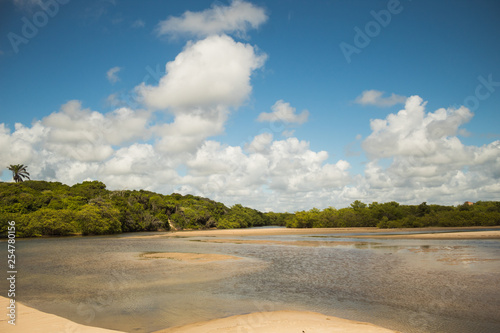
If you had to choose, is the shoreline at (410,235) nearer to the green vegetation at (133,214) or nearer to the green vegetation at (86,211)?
the green vegetation at (133,214)

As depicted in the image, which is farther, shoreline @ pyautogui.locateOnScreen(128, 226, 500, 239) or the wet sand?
shoreline @ pyautogui.locateOnScreen(128, 226, 500, 239)

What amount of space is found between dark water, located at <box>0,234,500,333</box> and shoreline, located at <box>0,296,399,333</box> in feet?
2.68

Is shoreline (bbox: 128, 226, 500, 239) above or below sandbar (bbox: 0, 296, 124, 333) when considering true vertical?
below

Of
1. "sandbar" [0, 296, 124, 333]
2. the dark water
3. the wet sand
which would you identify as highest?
"sandbar" [0, 296, 124, 333]

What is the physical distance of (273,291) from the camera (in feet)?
46.2

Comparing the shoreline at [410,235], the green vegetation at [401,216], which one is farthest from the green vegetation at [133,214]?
the shoreline at [410,235]

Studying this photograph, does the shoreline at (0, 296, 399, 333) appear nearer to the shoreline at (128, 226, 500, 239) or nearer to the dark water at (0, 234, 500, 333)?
the dark water at (0, 234, 500, 333)

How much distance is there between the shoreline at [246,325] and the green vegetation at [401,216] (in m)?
76.4

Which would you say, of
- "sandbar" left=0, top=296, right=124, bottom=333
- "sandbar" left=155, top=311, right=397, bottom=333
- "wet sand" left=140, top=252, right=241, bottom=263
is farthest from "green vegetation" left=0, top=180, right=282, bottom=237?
"sandbar" left=155, top=311, right=397, bottom=333

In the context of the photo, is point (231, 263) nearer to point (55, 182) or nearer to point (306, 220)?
point (306, 220)

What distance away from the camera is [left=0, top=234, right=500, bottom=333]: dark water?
10.0 metres

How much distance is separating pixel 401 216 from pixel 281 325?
3554 inches

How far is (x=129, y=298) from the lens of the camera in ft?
42.1

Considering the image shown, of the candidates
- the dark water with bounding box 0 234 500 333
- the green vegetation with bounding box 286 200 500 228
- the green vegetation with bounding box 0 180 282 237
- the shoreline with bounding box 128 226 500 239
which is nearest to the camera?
the dark water with bounding box 0 234 500 333
